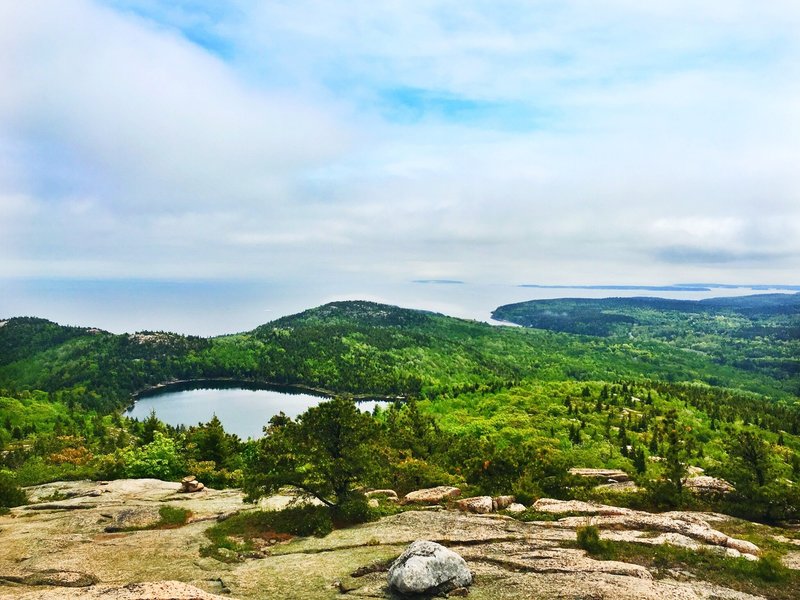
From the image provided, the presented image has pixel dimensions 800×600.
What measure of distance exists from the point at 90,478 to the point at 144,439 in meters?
20.6

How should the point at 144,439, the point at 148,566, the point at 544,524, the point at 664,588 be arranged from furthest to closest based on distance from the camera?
the point at 144,439 < the point at 544,524 < the point at 148,566 < the point at 664,588

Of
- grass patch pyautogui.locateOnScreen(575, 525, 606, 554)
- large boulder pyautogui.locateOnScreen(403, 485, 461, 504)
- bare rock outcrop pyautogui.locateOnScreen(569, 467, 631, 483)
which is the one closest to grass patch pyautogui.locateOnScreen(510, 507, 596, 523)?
grass patch pyautogui.locateOnScreen(575, 525, 606, 554)

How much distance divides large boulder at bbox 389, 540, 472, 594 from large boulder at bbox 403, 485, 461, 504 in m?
15.1

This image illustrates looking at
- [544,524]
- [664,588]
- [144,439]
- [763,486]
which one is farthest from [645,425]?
[144,439]

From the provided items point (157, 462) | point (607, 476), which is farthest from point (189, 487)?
point (607, 476)

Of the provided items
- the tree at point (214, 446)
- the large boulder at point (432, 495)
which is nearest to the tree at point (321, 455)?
the large boulder at point (432, 495)

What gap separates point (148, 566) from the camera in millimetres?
22312

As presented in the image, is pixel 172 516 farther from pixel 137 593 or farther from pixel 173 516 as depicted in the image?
pixel 137 593

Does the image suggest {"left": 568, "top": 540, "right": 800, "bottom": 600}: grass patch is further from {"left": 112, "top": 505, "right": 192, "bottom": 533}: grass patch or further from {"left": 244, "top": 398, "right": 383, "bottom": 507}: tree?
{"left": 112, "top": 505, "right": 192, "bottom": 533}: grass patch

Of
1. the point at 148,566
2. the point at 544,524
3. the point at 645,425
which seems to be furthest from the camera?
the point at 645,425

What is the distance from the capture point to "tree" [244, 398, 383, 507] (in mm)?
29625

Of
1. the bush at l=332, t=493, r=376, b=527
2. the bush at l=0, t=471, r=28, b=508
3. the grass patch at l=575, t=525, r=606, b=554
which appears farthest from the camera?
the bush at l=0, t=471, r=28, b=508

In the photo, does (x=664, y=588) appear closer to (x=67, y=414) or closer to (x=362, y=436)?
(x=362, y=436)

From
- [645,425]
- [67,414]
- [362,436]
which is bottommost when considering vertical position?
[645,425]
